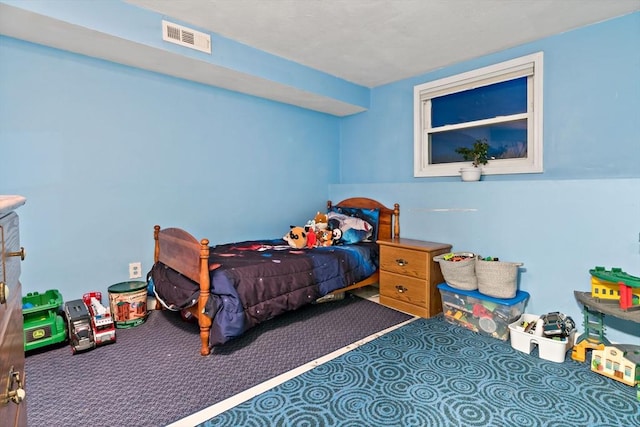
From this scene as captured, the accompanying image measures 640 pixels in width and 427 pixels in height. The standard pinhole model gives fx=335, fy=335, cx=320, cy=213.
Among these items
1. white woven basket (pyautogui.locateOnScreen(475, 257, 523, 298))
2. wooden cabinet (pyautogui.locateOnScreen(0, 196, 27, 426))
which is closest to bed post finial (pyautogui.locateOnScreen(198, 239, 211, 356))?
wooden cabinet (pyautogui.locateOnScreen(0, 196, 27, 426))

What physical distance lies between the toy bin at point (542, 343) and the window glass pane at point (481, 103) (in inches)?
70.6

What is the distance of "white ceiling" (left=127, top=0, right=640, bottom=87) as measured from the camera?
2.16 metres

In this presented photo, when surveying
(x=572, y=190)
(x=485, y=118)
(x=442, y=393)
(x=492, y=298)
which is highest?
(x=485, y=118)

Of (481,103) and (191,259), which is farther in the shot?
(481,103)

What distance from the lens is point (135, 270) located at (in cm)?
284

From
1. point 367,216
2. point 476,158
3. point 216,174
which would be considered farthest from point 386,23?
point 216,174

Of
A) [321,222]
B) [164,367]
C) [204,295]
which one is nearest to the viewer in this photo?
[164,367]

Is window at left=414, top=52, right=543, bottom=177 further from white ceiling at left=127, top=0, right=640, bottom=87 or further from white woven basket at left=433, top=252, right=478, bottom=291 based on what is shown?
white woven basket at left=433, top=252, right=478, bottom=291

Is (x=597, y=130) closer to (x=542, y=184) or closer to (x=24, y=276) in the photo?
(x=542, y=184)

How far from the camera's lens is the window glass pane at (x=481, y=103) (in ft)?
9.38

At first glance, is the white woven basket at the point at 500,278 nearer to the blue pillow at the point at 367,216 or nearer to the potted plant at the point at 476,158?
the potted plant at the point at 476,158

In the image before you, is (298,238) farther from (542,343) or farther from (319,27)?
(542,343)

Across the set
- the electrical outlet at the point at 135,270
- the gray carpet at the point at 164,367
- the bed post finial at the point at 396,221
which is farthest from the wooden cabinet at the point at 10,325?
the bed post finial at the point at 396,221

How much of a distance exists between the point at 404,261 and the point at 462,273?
0.51 metres
